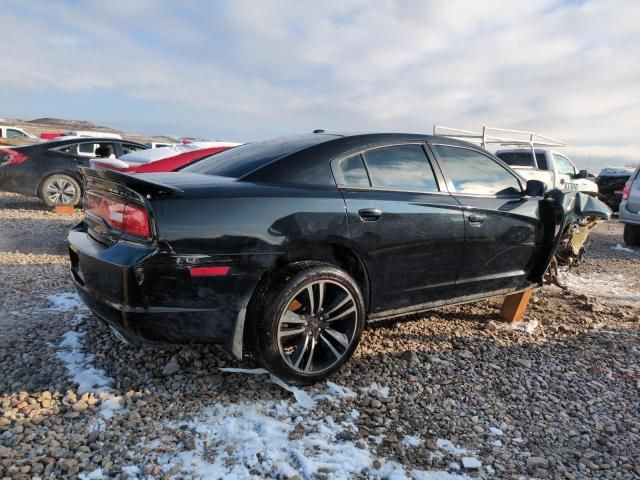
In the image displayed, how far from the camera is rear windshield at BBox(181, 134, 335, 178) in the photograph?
9.71 ft

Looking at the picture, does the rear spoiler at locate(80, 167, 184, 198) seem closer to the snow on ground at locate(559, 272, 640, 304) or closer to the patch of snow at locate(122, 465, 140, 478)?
the patch of snow at locate(122, 465, 140, 478)

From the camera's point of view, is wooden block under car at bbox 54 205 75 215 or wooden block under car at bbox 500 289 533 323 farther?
wooden block under car at bbox 54 205 75 215

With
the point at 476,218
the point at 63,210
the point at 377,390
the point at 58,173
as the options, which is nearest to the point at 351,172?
the point at 476,218

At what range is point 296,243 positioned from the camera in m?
2.69

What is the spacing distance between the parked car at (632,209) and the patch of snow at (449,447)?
24.3ft

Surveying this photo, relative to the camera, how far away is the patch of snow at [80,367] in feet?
8.94

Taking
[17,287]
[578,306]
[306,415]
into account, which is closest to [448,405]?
[306,415]

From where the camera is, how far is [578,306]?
4.74 meters

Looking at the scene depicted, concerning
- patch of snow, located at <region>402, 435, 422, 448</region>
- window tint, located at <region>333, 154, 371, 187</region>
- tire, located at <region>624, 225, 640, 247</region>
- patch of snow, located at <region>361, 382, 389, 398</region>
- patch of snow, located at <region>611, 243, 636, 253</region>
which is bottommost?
patch of snow, located at <region>402, 435, 422, 448</region>

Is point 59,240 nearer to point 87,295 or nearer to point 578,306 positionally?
point 87,295

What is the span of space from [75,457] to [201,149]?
5.62 m

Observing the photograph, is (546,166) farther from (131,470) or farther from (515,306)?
(131,470)

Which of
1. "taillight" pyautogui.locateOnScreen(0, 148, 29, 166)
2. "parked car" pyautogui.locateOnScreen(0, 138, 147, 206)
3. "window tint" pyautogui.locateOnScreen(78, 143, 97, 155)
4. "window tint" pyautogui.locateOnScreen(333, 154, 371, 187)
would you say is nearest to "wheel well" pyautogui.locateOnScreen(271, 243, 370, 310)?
"window tint" pyautogui.locateOnScreen(333, 154, 371, 187)

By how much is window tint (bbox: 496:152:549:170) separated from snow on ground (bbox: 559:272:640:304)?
16.9 ft
